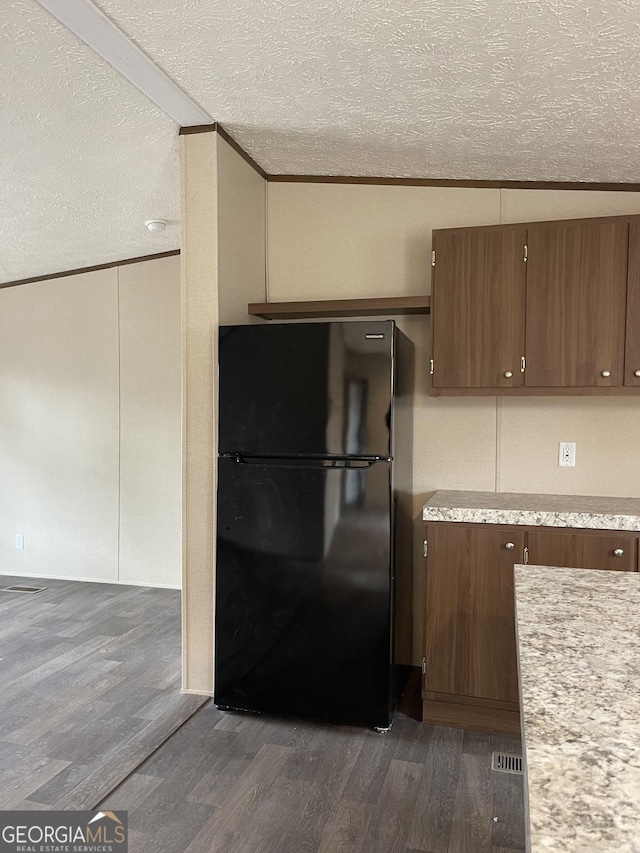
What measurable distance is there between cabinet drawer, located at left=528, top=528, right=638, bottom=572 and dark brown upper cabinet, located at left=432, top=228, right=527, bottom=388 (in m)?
0.68

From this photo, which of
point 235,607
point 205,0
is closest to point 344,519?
point 235,607

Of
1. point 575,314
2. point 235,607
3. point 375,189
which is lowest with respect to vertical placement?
point 235,607

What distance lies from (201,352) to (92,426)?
2413 mm

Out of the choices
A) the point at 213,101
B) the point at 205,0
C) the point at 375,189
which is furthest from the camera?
the point at 375,189

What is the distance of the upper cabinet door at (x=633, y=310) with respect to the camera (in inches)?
106

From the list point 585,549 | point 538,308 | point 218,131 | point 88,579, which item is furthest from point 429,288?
point 88,579

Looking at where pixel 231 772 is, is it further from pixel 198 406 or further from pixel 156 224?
pixel 156 224

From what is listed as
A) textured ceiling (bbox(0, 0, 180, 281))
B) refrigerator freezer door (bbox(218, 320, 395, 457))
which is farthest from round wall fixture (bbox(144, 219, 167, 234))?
refrigerator freezer door (bbox(218, 320, 395, 457))

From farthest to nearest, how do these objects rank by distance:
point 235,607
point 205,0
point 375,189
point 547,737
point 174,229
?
point 174,229, point 375,189, point 235,607, point 205,0, point 547,737

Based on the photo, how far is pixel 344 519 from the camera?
2670 mm

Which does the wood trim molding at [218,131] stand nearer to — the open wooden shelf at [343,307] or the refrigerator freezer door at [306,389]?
the open wooden shelf at [343,307]

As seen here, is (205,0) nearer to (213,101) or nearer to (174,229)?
(213,101)

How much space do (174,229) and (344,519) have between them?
250 centimetres

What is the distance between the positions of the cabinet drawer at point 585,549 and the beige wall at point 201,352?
1.42 metres
